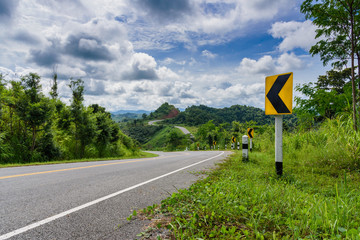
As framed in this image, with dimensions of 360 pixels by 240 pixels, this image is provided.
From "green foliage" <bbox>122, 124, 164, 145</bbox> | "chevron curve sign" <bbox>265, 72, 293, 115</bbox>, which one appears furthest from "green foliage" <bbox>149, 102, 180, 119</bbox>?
"chevron curve sign" <bbox>265, 72, 293, 115</bbox>

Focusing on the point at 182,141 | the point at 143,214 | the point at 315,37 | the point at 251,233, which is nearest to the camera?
the point at 251,233

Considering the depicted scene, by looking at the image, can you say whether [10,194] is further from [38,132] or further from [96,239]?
[38,132]

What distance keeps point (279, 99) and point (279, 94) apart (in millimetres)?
113

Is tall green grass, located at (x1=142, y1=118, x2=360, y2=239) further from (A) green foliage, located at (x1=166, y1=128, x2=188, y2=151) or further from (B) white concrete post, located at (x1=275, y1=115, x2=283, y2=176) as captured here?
(A) green foliage, located at (x1=166, y1=128, x2=188, y2=151)

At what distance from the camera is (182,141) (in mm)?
66375

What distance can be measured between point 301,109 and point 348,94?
2.25m

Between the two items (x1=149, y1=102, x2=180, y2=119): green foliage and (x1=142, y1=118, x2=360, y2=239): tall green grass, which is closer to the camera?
(x1=142, y1=118, x2=360, y2=239): tall green grass

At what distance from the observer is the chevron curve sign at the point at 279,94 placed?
3.97m

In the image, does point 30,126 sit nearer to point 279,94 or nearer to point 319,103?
point 279,94

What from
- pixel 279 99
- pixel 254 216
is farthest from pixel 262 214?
pixel 279 99

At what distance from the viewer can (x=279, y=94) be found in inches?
161

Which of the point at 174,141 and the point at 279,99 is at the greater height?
the point at 279,99

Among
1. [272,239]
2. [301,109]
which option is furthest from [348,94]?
[272,239]

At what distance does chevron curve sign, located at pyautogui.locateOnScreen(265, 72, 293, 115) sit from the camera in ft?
13.0
